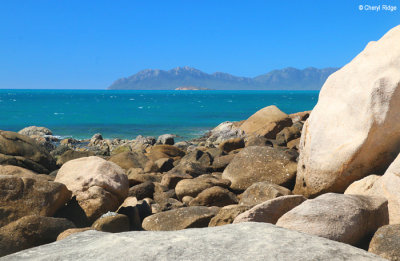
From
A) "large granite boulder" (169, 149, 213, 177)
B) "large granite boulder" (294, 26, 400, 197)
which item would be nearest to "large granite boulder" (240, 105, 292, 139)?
"large granite boulder" (169, 149, 213, 177)

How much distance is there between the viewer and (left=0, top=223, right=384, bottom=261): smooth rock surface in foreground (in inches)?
105

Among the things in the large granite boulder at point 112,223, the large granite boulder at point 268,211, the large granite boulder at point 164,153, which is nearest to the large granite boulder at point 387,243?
the large granite boulder at point 268,211

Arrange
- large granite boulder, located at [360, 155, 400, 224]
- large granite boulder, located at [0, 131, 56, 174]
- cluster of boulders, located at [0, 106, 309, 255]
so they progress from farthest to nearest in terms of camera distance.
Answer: large granite boulder, located at [0, 131, 56, 174] < cluster of boulders, located at [0, 106, 309, 255] < large granite boulder, located at [360, 155, 400, 224]

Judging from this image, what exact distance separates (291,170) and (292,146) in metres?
4.90

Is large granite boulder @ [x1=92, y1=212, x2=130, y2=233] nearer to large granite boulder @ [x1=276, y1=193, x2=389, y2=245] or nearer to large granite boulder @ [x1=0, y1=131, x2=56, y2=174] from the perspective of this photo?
large granite boulder @ [x1=276, y1=193, x2=389, y2=245]

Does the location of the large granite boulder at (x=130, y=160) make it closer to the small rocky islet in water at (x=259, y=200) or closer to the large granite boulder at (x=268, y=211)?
the small rocky islet in water at (x=259, y=200)

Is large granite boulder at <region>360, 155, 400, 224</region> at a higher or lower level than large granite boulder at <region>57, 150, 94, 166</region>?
higher

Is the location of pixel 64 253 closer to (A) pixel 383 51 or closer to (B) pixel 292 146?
(A) pixel 383 51

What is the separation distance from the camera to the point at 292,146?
44.2ft

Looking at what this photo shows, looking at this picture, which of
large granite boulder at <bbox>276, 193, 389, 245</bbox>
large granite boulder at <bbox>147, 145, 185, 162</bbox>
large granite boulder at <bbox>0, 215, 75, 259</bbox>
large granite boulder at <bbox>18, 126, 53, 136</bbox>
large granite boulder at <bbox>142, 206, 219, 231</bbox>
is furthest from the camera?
large granite boulder at <bbox>18, 126, 53, 136</bbox>

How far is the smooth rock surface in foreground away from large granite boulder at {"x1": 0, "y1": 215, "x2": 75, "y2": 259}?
8.84 ft

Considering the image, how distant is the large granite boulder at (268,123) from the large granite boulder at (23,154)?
945 cm

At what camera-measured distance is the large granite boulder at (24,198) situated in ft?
20.6

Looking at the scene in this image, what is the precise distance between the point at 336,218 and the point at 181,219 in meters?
2.55
